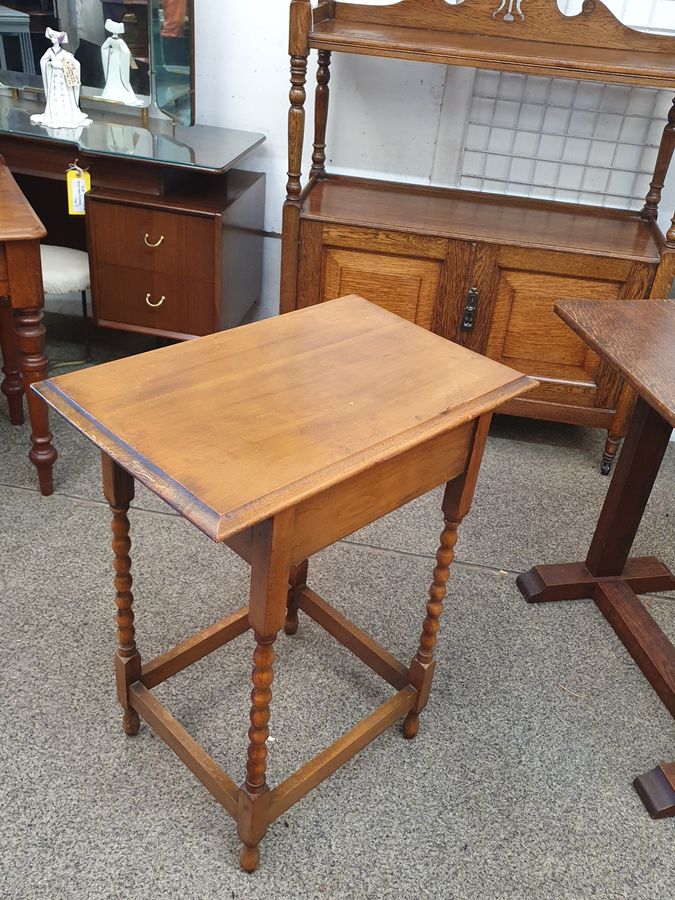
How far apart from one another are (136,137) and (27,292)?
3.30ft

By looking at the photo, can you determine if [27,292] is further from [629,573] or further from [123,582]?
[629,573]

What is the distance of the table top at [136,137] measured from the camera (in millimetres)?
2773

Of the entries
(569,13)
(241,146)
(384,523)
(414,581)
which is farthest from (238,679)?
(569,13)

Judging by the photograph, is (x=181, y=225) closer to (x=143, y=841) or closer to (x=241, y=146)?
(x=241, y=146)

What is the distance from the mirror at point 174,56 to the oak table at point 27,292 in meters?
0.68

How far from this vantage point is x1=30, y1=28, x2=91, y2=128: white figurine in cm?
288

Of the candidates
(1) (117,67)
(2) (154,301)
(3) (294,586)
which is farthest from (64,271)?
(3) (294,586)

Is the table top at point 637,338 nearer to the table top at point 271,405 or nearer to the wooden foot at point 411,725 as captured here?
the table top at point 271,405

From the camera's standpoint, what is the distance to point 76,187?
2.65m

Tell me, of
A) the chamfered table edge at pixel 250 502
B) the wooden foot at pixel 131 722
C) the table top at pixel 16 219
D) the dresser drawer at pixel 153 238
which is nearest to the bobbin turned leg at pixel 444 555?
the chamfered table edge at pixel 250 502

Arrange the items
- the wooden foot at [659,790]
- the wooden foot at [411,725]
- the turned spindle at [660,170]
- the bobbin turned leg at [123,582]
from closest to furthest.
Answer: the bobbin turned leg at [123,582] < the wooden foot at [659,790] < the wooden foot at [411,725] < the turned spindle at [660,170]

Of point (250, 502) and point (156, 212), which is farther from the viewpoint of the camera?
point (156, 212)

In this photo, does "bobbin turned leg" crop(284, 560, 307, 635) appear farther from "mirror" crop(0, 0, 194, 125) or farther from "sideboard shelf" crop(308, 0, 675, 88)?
"mirror" crop(0, 0, 194, 125)

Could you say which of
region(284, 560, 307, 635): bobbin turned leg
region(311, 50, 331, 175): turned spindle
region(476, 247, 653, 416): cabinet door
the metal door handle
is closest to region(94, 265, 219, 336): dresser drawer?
region(311, 50, 331, 175): turned spindle
